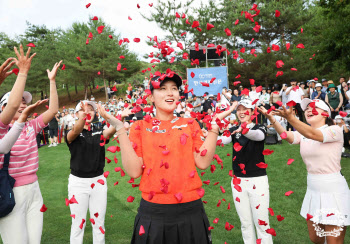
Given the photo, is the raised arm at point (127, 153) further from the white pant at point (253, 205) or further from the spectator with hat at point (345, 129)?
the spectator with hat at point (345, 129)

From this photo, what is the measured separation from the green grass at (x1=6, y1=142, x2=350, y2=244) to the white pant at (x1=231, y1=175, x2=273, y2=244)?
1196 mm

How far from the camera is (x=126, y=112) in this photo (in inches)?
101

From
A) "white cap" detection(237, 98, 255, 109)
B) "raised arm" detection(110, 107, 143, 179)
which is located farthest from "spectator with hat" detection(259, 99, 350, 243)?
"raised arm" detection(110, 107, 143, 179)

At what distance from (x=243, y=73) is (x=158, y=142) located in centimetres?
2973

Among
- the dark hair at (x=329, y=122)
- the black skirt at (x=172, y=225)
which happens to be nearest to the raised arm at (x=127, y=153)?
the black skirt at (x=172, y=225)

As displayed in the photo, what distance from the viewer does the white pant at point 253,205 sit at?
431 centimetres

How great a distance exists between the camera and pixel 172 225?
7.88 feet

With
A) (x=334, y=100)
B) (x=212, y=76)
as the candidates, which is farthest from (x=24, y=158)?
(x=212, y=76)

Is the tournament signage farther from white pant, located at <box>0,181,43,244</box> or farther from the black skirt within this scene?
the black skirt

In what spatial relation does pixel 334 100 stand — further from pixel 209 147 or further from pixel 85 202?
pixel 209 147

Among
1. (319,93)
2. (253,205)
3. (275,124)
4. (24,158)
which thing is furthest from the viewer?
(319,93)

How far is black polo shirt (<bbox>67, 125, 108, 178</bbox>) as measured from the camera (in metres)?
4.43

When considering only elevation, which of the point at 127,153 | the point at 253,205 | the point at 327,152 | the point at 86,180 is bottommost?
the point at 253,205

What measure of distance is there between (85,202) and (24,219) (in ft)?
3.67
